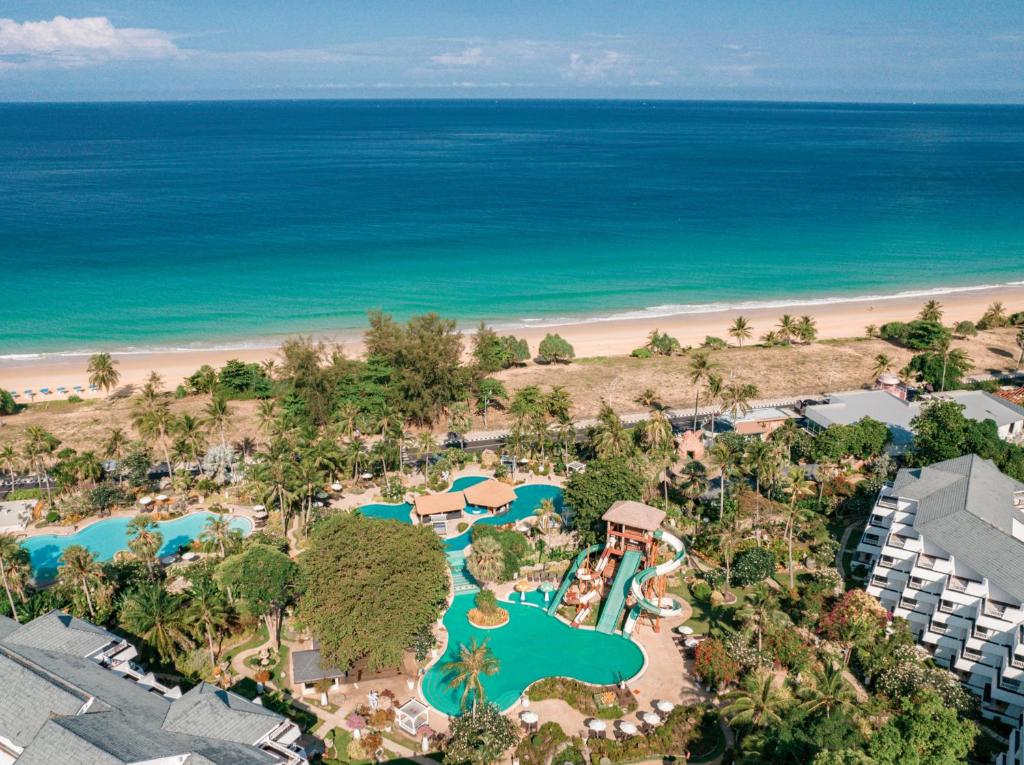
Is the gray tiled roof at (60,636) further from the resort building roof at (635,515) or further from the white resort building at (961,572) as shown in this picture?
the white resort building at (961,572)

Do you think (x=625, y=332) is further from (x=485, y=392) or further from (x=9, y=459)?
(x=9, y=459)

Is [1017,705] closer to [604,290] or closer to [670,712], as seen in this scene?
[670,712]

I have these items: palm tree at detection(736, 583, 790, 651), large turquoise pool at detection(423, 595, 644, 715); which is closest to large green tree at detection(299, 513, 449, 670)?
large turquoise pool at detection(423, 595, 644, 715)

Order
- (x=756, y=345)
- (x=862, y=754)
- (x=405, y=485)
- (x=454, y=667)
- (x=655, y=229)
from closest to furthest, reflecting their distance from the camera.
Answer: (x=862, y=754) < (x=454, y=667) < (x=405, y=485) < (x=756, y=345) < (x=655, y=229)

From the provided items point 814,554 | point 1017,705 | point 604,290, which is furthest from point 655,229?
point 1017,705

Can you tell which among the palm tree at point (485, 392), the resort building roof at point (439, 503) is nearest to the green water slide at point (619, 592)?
the resort building roof at point (439, 503)

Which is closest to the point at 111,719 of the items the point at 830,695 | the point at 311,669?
the point at 311,669

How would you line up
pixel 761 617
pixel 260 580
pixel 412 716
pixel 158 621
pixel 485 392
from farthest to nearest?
pixel 485 392 < pixel 260 580 < pixel 761 617 < pixel 158 621 < pixel 412 716
